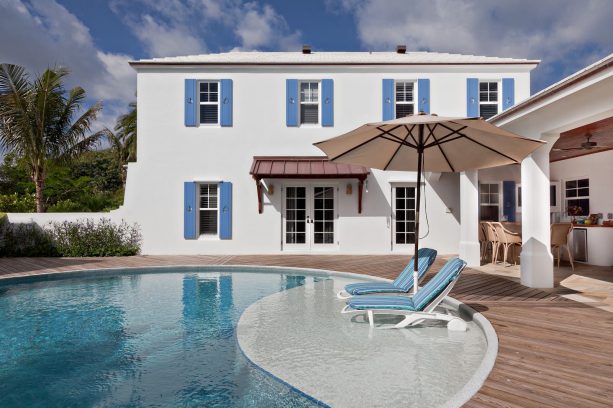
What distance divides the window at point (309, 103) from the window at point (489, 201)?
23.4 feet

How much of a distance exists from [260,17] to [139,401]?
18513 mm

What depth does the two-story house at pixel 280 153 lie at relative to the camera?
13977mm

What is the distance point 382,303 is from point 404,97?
10.8m

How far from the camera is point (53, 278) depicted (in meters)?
9.95

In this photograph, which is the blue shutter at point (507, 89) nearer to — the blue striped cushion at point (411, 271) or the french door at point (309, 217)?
the french door at point (309, 217)

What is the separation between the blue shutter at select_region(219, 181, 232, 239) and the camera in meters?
13.8

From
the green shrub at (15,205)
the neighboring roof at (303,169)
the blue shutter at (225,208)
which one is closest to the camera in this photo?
the neighboring roof at (303,169)

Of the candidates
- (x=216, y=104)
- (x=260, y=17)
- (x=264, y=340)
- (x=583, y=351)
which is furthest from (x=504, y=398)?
(x=260, y=17)

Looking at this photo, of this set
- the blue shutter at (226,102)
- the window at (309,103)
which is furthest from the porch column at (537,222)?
the blue shutter at (226,102)

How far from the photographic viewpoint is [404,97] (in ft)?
47.0

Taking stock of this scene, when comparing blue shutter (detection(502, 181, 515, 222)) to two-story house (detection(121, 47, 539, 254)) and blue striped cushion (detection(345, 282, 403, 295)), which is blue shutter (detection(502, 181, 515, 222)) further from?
blue striped cushion (detection(345, 282, 403, 295))

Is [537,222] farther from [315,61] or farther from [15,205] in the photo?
[15,205]

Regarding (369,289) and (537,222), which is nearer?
(369,289)

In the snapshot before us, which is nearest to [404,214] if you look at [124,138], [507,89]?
[507,89]
